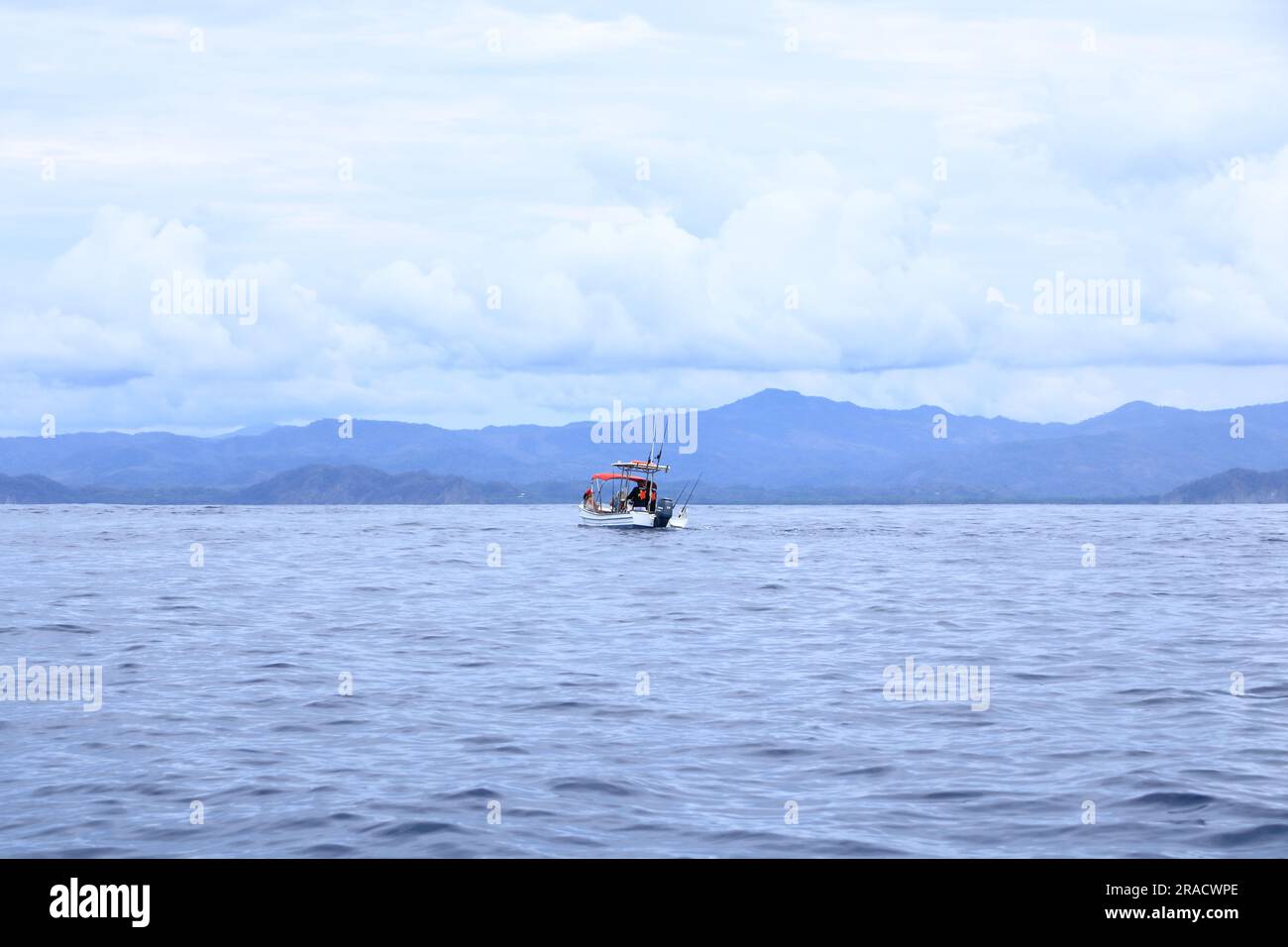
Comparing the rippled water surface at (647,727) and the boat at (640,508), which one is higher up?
the boat at (640,508)

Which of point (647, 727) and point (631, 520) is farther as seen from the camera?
point (631, 520)

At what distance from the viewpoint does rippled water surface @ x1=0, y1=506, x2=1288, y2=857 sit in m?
17.7

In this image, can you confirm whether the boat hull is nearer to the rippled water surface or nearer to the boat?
the boat

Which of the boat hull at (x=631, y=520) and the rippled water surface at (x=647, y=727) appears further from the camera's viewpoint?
the boat hull at (x=631, y=520)

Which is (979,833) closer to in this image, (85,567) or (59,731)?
(59,731)

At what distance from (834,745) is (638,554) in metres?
72.2

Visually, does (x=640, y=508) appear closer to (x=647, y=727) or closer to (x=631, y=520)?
(x=631, y=520)

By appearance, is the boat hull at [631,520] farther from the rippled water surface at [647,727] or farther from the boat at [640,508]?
the rippled water surface at [647,727]

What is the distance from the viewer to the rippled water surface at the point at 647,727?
17734 millimetres

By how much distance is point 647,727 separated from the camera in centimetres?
2541

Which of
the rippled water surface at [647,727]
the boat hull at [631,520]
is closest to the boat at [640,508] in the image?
the boat hull at [631,520]

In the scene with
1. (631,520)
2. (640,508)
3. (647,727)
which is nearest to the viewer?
(647,727)

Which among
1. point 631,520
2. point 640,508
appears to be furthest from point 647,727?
point 631,520
